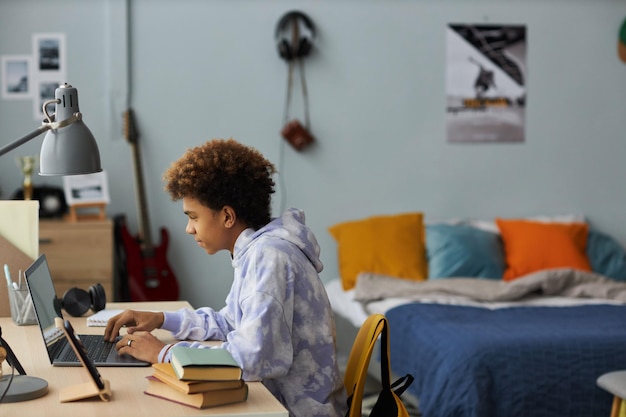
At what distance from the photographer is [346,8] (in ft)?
16.0

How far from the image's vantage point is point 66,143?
2088mm

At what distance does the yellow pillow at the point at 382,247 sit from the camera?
15.2 ft

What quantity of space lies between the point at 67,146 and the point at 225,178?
373 millimetres

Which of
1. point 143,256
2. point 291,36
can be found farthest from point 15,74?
point 291,36

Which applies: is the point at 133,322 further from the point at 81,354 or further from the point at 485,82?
the point at 485,82

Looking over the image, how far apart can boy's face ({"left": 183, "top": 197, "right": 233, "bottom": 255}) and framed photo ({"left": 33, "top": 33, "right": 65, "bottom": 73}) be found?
8.95 feet

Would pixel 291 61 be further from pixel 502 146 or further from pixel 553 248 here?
pixel 553 248

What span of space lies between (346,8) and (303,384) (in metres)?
3.18

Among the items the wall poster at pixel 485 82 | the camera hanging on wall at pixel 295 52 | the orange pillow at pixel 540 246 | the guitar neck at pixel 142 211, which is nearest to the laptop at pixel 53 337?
the guitar neck at pixel 142 211

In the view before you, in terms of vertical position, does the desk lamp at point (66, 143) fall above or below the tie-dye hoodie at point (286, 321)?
above

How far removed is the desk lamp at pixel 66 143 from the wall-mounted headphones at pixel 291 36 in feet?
8.96

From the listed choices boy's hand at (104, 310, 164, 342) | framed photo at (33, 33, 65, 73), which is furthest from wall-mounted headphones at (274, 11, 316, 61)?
boy's hand at (104, 310, 164, 342)

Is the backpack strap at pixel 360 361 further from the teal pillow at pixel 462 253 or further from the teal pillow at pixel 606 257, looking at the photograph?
the teal pillow at pixel 606 257

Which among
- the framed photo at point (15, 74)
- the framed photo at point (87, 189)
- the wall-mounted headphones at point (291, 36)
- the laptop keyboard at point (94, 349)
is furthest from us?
the wall-mounted headphones at point (291, 36)
